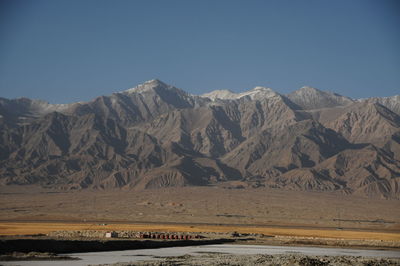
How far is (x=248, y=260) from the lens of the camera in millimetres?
54344

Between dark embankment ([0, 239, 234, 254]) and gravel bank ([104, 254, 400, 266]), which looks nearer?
gravel bank ([104, 254, 400, 266])

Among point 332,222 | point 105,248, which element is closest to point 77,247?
point 105,248

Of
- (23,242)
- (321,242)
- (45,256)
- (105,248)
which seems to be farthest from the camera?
(321,242)

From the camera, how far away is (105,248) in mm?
63062

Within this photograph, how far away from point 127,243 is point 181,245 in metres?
8.15

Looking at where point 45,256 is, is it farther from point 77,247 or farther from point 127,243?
point 127,243

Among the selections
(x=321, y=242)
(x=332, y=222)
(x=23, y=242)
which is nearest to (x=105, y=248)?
(x=23, y=242)

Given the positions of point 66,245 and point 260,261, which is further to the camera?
point 66,245

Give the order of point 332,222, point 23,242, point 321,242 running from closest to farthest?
point 23,242, point 321,242, point 332,222

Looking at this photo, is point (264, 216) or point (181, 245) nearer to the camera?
point (181, 245)

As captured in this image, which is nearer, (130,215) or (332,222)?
(332,222)

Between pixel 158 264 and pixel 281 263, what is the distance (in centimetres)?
1020

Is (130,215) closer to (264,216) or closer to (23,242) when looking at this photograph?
(264,216)

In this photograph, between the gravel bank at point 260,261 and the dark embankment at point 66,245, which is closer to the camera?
the gravel bank at point 260,261
